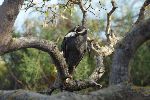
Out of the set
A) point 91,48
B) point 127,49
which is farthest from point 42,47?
point 127,49

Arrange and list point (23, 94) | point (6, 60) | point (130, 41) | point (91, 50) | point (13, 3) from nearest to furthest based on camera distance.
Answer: point (23, 94) < point (130, 41) < point (13, 3) < point (91, 50) < point (6, 60)

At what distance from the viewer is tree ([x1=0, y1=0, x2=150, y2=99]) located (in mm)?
4426

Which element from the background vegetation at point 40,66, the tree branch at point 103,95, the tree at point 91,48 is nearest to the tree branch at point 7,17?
the tree at point 91,48

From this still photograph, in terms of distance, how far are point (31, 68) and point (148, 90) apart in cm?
2618

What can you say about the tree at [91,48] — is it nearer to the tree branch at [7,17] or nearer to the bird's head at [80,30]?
the tree branch at [7,17]

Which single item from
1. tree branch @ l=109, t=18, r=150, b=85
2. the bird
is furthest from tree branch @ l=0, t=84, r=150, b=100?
the bird

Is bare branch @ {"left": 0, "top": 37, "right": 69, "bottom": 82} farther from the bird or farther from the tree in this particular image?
the bird

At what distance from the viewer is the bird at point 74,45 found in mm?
7738

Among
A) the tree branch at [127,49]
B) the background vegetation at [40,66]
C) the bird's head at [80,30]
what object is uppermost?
the bird's head at [80,30]

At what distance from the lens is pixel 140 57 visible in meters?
33.0

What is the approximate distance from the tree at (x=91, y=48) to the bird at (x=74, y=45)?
13.0 inches

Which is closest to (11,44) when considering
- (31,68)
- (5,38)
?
(5,38)

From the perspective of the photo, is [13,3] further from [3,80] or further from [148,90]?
[3,80]

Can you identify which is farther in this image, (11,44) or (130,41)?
(11,44)
